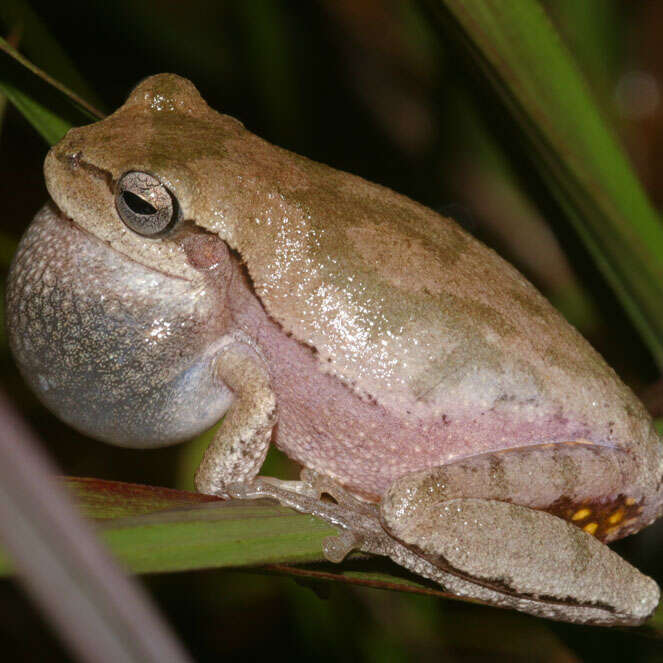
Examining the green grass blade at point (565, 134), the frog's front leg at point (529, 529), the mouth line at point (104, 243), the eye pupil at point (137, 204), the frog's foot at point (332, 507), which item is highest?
the green grass blade at point (565, 134)

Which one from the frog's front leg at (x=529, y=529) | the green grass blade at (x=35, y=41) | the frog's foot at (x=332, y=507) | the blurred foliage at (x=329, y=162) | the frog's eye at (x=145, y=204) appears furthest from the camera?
the blurred foliage at (x=329, y=162)

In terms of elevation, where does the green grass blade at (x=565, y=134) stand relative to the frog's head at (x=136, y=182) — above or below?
above

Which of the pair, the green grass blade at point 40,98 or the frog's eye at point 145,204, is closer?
the green grass blade at point 40,98

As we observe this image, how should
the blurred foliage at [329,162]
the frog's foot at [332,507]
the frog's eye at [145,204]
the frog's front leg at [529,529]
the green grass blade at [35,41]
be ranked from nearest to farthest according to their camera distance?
the frog's foot at [332,507] → the frog's front leg at [529,529] → the frog's eye at [145,204] → the green grass blade at [35,41] → the blurred foliage at [329,162]

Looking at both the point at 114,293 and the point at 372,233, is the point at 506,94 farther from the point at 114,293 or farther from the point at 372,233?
the point at 114,293

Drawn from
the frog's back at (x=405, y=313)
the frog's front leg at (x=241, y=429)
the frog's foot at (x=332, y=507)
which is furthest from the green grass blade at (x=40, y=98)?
the frog's foot at (x=332, y=507)

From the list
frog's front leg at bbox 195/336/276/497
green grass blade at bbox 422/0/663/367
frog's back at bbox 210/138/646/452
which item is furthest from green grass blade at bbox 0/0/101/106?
green grass blade at bbox 422/0/663/367

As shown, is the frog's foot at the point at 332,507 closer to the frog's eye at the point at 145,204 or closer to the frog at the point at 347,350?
the frog at the point at 347,350

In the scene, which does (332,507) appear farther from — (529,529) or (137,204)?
(137,204)
